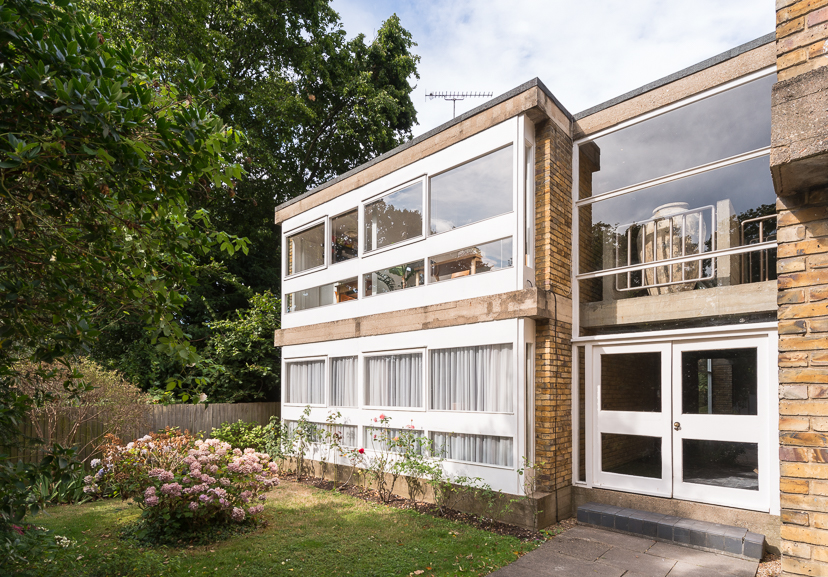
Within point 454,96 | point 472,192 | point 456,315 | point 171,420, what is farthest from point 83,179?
point 454,96

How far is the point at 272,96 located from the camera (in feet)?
52.1

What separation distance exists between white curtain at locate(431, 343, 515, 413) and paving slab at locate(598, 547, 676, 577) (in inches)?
83.9

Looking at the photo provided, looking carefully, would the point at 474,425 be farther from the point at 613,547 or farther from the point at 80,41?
the point at 80,41

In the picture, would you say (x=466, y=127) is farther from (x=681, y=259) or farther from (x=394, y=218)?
(x=681, y=259)

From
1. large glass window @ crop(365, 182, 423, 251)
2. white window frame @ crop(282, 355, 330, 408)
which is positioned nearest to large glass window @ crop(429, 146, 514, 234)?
large glass window @ crop(365, 182, 423, 251)

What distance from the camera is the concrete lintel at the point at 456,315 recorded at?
6.96m

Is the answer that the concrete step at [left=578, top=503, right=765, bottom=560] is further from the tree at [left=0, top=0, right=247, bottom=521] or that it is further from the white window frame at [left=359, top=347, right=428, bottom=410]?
the tree at [left=0, top=0, right=247, bottom=521]

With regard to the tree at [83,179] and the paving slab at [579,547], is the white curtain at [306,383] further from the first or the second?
the tree at [83,179]

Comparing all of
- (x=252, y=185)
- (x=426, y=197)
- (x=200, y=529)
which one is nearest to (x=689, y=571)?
(x=200, y=529)

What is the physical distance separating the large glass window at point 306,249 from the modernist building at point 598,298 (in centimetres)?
242

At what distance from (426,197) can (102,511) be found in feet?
23.3

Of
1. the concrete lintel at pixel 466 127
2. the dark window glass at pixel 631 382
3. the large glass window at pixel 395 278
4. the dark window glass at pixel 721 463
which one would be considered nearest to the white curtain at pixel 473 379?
the large glass window at pixel 395 278

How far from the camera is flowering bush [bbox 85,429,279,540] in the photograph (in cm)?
620

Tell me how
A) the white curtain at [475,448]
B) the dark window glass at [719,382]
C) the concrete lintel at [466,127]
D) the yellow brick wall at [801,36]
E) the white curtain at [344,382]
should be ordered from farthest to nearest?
1. the white curtain at [344,382]
2. the concrete lintel at [466,127]
3. the white curtain at [475,448]
4. the dark window glass at [719,382]
5. the yellow brick wall at [801,36]
